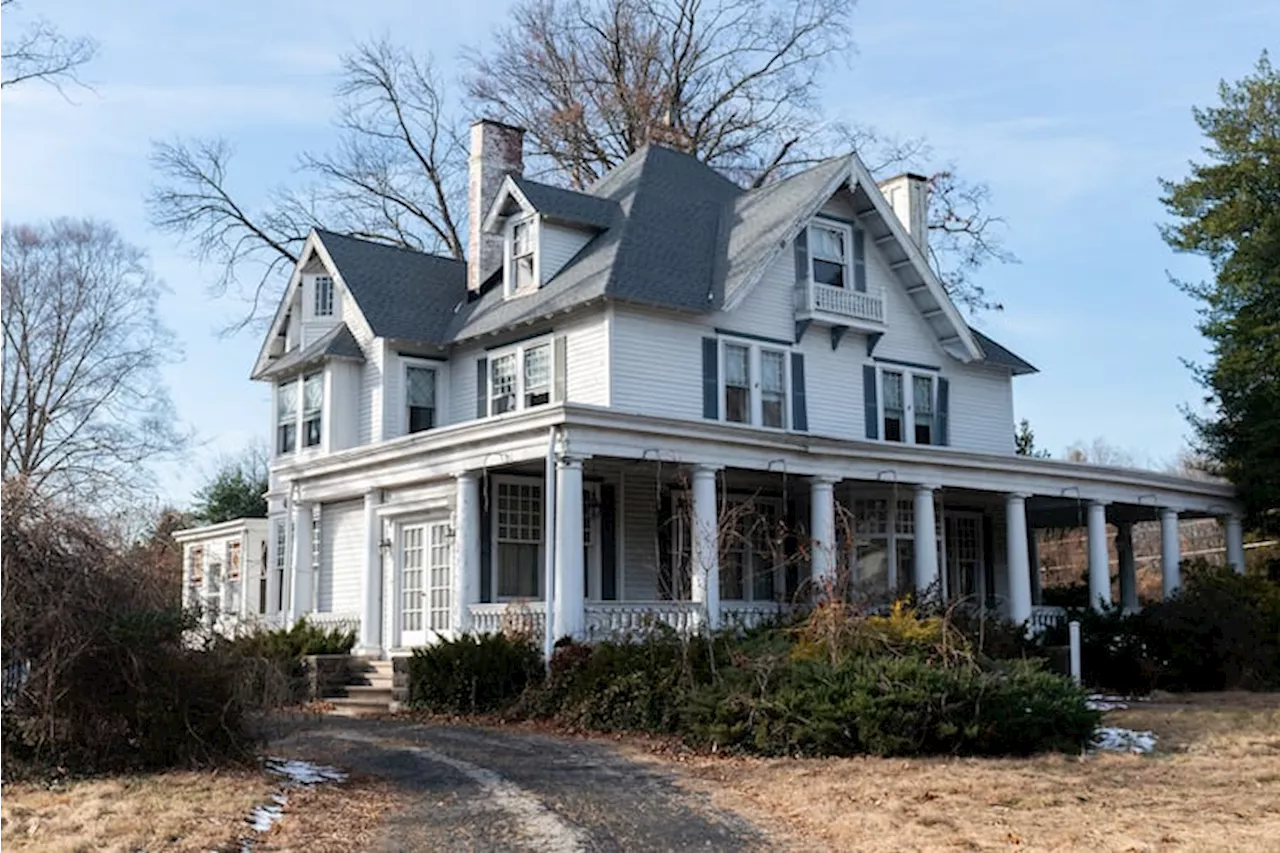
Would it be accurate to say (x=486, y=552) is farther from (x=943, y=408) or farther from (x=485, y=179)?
(x=943, y=408)

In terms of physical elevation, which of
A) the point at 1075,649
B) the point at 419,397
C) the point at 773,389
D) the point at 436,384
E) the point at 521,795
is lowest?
the point at 521,795

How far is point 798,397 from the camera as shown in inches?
979

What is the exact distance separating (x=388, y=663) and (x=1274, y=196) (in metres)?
A: 23.3

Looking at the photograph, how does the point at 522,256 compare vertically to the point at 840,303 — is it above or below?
above

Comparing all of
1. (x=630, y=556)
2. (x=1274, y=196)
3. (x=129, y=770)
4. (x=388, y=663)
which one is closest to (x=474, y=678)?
(x=388, y=663)

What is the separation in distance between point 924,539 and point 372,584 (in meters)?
9.61

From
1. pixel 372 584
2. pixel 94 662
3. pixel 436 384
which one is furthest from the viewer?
pixel 436 384

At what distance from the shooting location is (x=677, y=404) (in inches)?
916

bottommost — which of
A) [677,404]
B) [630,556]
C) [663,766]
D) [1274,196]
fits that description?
[663,766]

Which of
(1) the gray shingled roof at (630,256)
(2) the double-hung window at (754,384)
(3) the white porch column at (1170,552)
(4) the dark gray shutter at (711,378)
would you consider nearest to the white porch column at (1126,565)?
(3) the white porch column at (1170,552)

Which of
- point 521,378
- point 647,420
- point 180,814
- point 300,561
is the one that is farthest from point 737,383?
point 180,814

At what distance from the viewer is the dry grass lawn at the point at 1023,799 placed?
9.29 m

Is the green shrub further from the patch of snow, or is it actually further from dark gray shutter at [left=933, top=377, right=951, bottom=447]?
dark gray shutter at [left=933, top=377, right=951, bottom=447]

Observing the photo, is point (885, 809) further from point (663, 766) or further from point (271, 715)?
point (271, 715)
